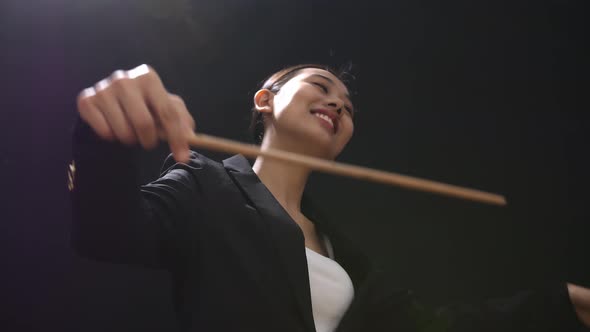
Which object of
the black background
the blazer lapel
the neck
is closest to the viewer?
the blazer lapel

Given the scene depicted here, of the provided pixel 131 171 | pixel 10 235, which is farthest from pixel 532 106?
pixel 10 235

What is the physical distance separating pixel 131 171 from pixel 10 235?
0.83 meters

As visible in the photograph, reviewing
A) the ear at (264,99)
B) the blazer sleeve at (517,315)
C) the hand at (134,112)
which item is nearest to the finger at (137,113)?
the hand at (134,112)

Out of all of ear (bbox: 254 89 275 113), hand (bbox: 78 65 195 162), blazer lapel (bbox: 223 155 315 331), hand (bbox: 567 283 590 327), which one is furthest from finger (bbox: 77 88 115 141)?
hand (bbox: 567 283 590 327)

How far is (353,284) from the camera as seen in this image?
0.86 metres

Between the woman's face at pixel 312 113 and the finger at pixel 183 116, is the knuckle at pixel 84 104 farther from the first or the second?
the woman's face at pixel 312 113

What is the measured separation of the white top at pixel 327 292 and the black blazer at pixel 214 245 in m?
0.03

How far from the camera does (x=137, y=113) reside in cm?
43

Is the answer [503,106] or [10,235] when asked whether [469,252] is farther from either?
[10,235]

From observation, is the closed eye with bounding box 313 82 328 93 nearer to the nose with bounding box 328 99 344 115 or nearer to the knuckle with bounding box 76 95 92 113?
the nose with bounding box 328 99 344 115

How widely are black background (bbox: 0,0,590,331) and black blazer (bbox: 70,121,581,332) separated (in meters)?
0.42

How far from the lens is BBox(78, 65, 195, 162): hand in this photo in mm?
424

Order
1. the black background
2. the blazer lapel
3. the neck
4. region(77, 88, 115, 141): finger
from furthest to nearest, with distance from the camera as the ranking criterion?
the black background → the neck → the blazer lapel → region(77, 88, 115, 141): finger

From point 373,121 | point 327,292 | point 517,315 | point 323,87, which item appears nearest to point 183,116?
point 327,292
